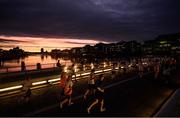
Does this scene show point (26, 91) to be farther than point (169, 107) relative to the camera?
Yes

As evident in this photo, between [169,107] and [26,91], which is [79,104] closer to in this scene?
[26,91]

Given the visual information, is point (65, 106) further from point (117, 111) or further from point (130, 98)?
point (130, 98)

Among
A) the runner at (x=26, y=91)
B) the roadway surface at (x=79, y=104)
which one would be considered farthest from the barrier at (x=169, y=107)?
the runner at (x=26, y=91)

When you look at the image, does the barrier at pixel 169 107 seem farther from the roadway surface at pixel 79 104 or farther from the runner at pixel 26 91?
the runner at pixel 26 91

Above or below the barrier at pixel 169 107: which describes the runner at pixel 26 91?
above

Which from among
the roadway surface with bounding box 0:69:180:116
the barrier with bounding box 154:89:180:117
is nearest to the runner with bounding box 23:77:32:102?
the roadway surface with bounding box 0:69:180:116

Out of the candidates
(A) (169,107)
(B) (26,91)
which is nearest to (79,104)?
(B) (26,91)

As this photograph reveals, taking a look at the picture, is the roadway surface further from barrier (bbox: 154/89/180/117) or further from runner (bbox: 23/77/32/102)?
barrier (bbox: 154/89/180/117)

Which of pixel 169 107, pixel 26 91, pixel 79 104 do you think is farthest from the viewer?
pixel 26 91

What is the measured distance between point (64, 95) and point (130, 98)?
460 cm

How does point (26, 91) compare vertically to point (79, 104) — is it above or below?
above

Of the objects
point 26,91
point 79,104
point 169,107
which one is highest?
point 26,91

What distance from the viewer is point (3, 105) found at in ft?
39.5

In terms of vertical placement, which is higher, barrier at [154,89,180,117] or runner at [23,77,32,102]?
runner at [23,77,32,102]
